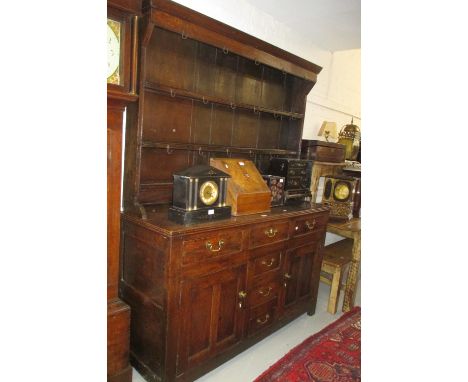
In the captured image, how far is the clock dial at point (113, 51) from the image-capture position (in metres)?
1.53

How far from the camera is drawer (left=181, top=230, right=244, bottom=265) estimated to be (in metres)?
1.67

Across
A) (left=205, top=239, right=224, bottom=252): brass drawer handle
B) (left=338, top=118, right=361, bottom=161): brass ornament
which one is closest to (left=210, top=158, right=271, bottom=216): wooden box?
(left=205, top=239, right=224, bottom=252): brass drawer handle

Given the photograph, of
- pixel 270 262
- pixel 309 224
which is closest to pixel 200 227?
pixel 270 262

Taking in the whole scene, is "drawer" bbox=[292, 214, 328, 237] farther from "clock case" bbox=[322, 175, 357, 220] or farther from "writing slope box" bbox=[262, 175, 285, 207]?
"clock case" bbox=[322, 175, 357, 220]

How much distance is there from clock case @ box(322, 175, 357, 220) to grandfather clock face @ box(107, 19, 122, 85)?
7.84 ft

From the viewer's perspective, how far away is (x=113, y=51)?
61.3 inches

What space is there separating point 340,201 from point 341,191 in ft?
0.34

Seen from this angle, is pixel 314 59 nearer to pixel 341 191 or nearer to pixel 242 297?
pixel 341 191

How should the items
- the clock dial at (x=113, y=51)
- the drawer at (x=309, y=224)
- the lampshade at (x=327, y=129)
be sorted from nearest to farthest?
the clock dial at (x=113, y=51) → the drawer at (x=309, y=224) → the lampshade at (x=327, y=129)

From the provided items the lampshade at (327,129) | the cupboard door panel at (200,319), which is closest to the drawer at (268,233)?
the cupboard door panel at (200,319)

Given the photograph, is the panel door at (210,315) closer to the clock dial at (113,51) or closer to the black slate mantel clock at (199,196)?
the black slate mantel clock at (199,196)

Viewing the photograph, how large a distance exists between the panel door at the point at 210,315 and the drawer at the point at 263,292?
0.10 meters
